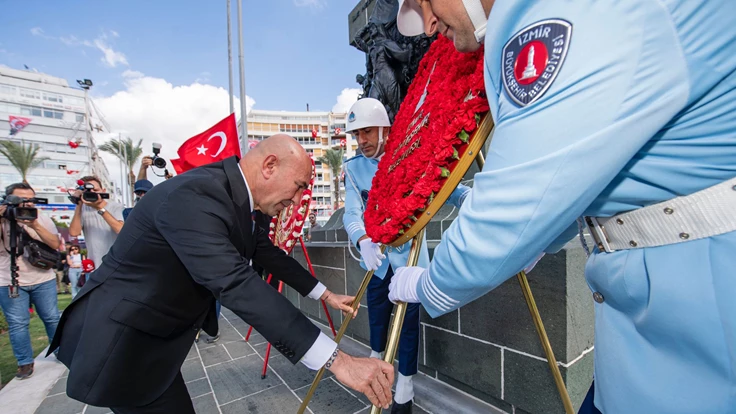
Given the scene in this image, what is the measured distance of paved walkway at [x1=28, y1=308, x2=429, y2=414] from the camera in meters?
2.81

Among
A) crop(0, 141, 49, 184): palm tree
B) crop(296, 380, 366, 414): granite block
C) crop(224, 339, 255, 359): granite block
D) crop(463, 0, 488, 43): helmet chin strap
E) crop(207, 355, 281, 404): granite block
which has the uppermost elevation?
crop(0, 141, 49, 184): palm tree

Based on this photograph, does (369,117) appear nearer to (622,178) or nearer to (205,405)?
(622,178)

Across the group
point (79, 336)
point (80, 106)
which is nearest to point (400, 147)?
point (79, 336)

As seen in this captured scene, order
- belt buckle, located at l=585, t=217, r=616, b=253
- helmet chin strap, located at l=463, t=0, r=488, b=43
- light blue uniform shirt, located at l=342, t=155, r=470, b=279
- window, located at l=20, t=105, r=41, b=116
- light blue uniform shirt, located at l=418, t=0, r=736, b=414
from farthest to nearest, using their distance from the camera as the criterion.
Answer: window, located at l=20, t=105, r=41, b=116 → light blue uniform shirt, located at l=342, t=155, r=470, b=279 → helmet chin strap, located at l=463, t=0, r=488, b=43 → belt buckle, located at l=585, t=217, r=616, b=253 → light blue uniform shirt, located at l=418, t=0, r=736, b=414

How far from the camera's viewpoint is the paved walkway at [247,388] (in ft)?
9.21

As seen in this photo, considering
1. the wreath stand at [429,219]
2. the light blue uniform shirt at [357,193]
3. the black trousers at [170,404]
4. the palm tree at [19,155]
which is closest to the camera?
the wreath stand at [429,219]

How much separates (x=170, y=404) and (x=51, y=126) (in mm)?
69773

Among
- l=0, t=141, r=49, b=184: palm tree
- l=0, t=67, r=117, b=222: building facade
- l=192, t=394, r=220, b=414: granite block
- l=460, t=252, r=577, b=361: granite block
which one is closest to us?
l=460, t=252, r=577, b=361: granite block

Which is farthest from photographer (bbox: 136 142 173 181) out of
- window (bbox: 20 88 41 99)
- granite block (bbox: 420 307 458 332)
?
window (bbox: 20 88 41 99)

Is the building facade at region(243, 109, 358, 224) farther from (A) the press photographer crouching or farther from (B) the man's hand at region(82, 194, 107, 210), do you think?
(B) the man's hand at region(82, 194, 107, 210)

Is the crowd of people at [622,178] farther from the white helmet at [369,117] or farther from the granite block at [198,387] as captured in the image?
the granite block at [198,387]

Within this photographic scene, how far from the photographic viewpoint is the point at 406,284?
4.20 ft

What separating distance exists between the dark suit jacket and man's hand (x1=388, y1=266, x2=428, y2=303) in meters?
0.36

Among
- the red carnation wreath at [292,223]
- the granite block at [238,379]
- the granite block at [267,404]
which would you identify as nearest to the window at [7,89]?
the red carnation wreath at [292,223]
